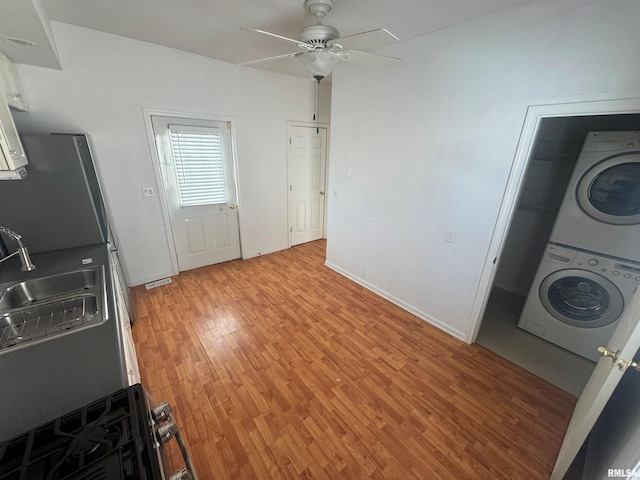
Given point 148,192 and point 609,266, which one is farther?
point 148,192

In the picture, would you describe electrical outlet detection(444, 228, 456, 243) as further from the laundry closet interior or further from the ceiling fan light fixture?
the ceiling fan light fixture

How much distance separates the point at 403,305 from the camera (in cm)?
283

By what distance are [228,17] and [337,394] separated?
308 cm

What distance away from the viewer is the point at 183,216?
3254 mm

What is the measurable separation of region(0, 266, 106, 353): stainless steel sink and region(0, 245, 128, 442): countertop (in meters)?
0.14

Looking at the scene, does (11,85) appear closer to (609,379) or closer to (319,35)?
(319,35)

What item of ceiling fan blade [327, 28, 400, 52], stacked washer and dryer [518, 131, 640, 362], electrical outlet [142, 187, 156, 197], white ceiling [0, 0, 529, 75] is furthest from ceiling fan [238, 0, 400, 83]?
electrical outlet [142, 187, 156, 197]

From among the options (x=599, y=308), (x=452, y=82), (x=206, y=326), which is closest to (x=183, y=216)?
(x=206, y=326)

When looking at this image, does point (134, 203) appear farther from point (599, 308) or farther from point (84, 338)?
point (599, 308)

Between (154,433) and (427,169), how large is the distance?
2.55m

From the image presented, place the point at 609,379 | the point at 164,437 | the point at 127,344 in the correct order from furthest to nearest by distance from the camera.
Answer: the point at 127,344 → the point at 609,379 → the point at 164,437

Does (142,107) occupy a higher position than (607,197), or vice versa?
(142,107)

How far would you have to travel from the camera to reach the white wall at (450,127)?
58.0 inches

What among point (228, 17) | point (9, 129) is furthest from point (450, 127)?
point (9, 129)
